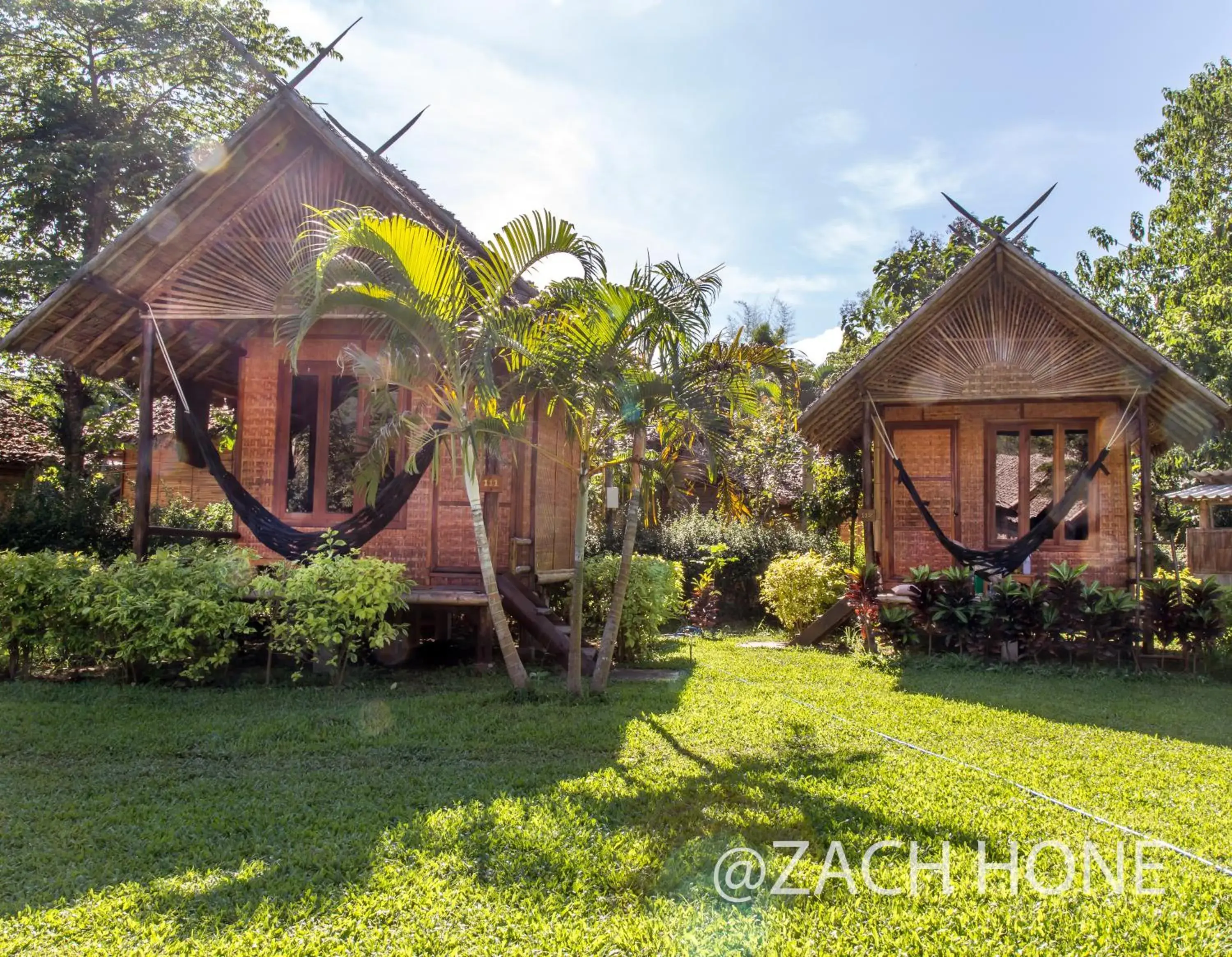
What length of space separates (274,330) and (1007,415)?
27.4 feet

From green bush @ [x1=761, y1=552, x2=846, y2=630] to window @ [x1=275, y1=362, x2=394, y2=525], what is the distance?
573 cm

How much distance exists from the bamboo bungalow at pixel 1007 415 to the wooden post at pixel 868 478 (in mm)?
20

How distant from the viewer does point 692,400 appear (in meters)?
6.21

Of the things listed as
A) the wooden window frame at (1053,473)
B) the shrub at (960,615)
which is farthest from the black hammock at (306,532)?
the wooden window frame at (1053,473)

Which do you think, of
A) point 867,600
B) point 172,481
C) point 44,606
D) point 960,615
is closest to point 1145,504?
point 960,615

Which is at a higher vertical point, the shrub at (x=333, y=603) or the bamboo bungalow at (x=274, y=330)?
the bamboo bungalow at (x=274, y=330)

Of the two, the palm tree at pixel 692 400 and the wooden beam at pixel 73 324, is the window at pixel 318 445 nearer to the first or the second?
the wooden beam at pixel 73 324

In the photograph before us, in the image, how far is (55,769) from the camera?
191 inches

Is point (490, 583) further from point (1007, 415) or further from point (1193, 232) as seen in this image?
point (1193, 232)

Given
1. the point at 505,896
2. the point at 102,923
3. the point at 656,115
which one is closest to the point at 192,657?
the point at 102,923

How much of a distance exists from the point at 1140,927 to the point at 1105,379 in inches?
305

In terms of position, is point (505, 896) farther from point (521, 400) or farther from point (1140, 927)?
point (521, 400)

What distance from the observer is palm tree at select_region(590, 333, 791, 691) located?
616 centimetres

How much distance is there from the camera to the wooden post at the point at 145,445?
8.02 meters
